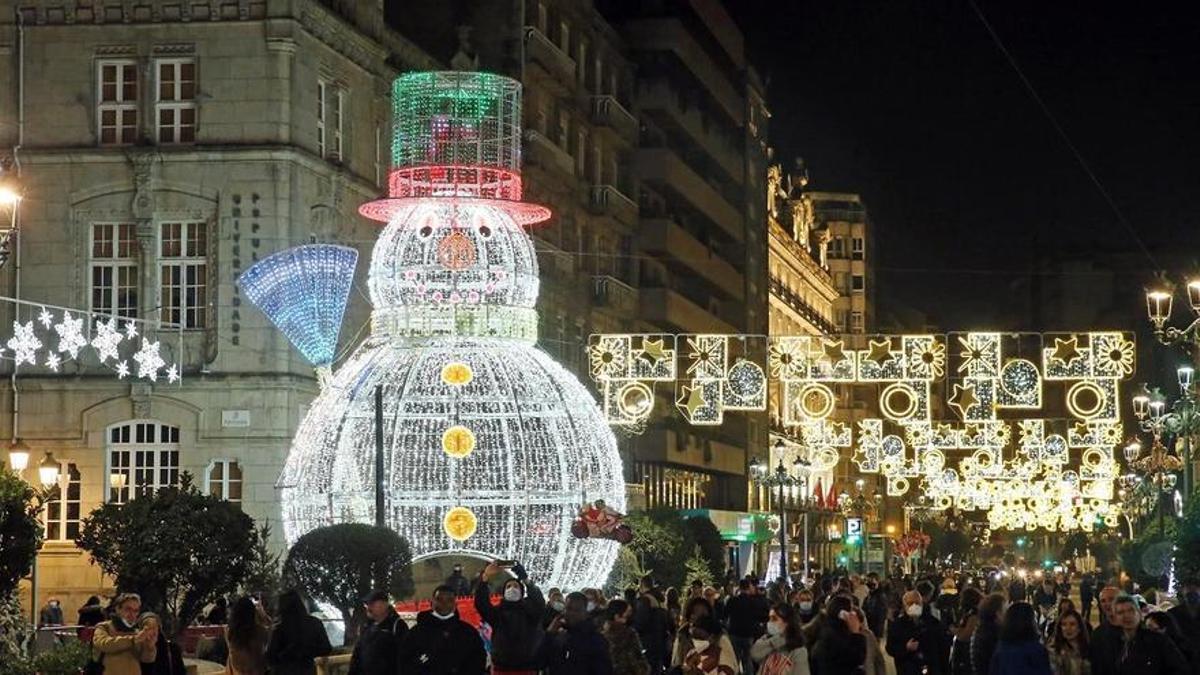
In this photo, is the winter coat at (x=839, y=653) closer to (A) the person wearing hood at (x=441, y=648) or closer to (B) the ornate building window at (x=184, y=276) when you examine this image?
(A) the person wearing hood at (x=441, y=648)

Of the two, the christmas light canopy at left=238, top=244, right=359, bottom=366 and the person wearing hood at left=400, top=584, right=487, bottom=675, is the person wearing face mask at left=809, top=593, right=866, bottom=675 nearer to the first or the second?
the person wearing hood at left=400, top=584, right=487, bottom=675

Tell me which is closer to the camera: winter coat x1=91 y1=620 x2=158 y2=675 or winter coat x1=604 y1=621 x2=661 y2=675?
winter coat x1=91 y1=620 x2=158 y2=675

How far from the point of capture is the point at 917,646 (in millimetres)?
21938

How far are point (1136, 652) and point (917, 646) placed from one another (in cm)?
527

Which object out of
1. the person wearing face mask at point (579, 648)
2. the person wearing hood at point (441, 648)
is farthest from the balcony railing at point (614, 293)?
the person wearing hood at point (441, 648)

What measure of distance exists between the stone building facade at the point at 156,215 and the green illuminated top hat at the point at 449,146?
21.7 ft

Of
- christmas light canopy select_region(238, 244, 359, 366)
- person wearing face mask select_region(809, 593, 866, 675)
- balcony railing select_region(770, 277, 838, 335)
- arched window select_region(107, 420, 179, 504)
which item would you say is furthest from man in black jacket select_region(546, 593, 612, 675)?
balcony railing select_region(770, 277, 838, 335)

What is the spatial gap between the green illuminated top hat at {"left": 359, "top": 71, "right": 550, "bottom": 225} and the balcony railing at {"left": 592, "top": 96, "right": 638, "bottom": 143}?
29.4 meters

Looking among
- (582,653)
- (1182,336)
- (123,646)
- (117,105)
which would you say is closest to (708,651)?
(582,653)

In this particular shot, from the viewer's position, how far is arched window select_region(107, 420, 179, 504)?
43594mm

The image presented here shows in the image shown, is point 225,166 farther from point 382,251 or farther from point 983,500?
point 983,500

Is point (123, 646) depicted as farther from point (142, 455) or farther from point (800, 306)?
point (800, 306)

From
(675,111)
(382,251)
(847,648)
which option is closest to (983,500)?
(675,111)

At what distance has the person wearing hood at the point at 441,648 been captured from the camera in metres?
17.4
